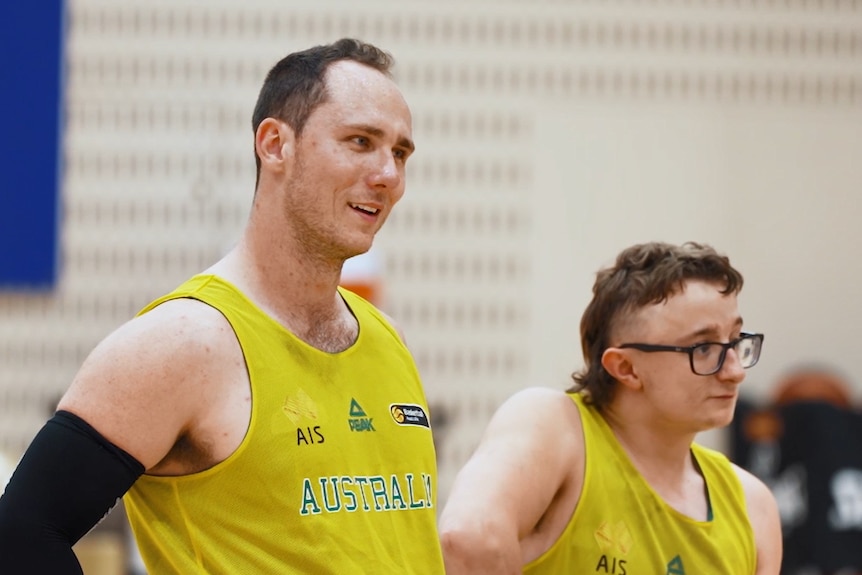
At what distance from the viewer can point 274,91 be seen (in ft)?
7.01

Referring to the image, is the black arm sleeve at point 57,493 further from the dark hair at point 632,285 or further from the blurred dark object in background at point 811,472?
the blurred dark object in background at point 811,472

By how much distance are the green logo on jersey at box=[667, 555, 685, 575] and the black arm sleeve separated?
1.34 meters

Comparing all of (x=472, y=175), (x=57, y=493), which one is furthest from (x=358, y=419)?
(x=472, y=175)

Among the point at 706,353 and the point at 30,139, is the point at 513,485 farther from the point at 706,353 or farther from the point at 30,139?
the point at 30,139

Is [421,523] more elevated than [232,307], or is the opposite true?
[232,307]

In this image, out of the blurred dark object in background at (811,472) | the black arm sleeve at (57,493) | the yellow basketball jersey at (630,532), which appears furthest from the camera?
the blurred dark object in background at (811,472)

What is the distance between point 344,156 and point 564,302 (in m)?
4.99

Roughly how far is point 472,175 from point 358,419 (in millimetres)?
4976

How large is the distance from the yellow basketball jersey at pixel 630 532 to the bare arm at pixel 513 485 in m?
0.03

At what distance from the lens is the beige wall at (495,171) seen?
6.89 metres

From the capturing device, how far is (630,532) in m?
2.74

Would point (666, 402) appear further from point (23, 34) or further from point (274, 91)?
point (23, 34)

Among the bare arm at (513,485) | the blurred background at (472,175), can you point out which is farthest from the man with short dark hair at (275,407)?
the blurred background at (472,175)

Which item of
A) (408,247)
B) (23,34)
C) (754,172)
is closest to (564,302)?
(408,247)
